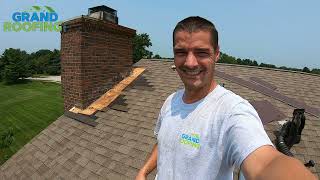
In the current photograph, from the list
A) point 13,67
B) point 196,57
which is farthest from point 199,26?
point 13,67

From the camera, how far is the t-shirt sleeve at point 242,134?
1.35m

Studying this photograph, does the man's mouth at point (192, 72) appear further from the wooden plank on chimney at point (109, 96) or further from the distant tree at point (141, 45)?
the distant tree at point (141, 45)

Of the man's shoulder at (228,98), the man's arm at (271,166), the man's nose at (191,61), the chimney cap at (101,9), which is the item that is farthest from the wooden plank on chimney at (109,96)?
the man's arm at (271,166)

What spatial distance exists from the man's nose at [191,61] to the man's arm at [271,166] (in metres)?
0.69

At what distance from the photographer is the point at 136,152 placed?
521 cm

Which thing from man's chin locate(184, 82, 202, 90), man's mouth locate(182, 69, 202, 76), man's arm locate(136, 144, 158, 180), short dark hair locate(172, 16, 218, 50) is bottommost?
man's arm locate(136, 144, 158, 180)

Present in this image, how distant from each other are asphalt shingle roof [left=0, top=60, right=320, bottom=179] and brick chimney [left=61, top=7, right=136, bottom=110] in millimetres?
590

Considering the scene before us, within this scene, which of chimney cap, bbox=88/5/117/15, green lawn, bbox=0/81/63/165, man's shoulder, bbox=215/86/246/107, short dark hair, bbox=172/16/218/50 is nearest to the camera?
man's shoulder, bbox=215/86/246/107

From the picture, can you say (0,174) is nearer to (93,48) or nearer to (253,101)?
(93,48)

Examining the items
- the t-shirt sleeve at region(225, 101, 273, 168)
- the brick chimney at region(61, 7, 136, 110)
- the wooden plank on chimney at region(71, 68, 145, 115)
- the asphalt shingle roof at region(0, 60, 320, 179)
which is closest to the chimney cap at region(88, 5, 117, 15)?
the brick chimney at region(61, 7, 136, 110)

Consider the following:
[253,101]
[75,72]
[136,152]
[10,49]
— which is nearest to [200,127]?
[136,152]

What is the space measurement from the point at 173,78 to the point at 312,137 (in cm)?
396

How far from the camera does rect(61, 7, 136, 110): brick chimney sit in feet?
22.2

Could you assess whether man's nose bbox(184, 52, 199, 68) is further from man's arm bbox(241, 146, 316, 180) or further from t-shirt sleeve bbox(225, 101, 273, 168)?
man's arm bbox(241, 146, 316, 180)
